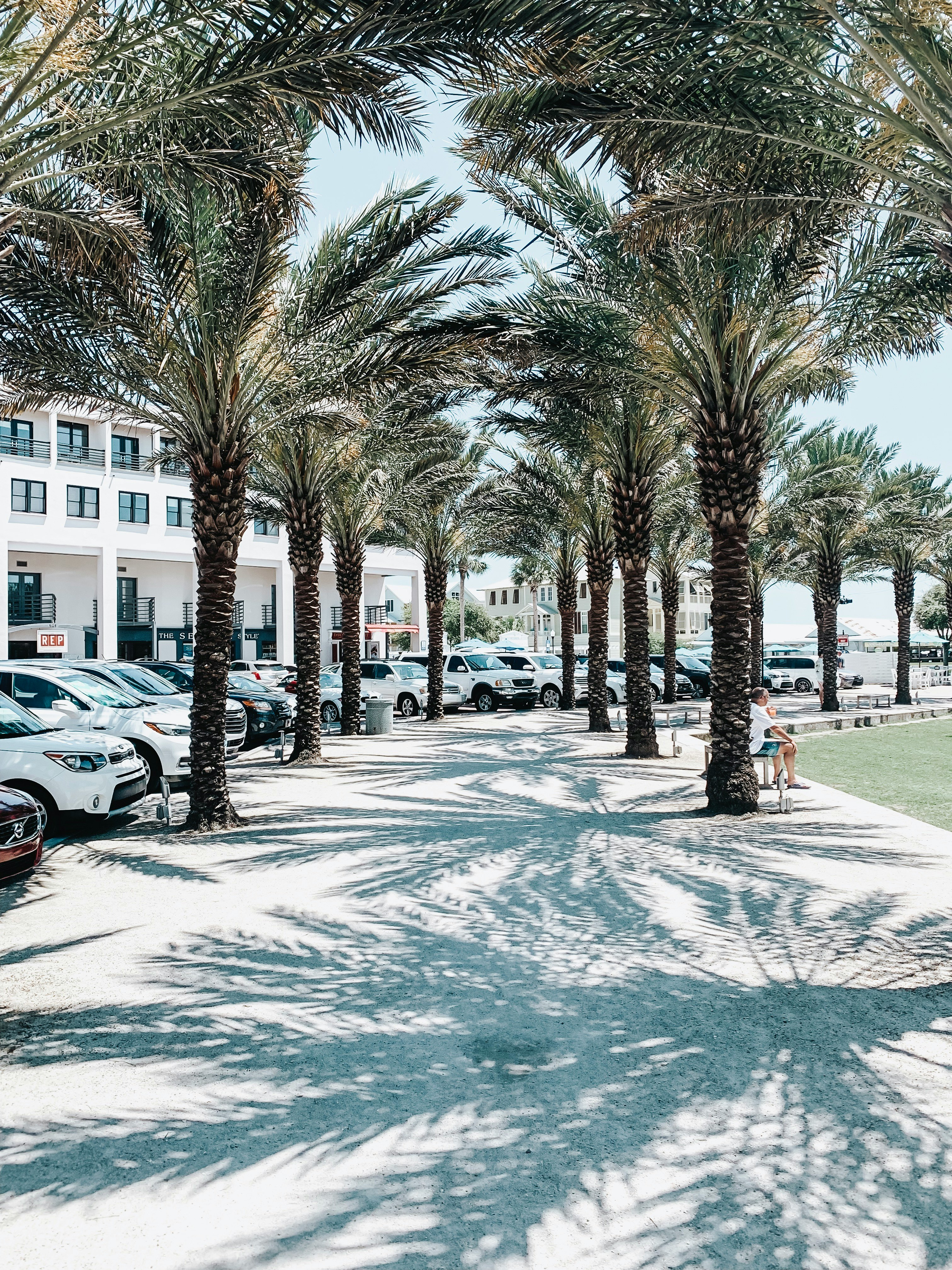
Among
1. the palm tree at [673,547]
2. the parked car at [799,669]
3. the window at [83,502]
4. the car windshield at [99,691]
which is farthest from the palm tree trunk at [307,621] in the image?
the parked car at [799,669]

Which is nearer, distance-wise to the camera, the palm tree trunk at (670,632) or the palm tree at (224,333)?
the palm tree at (224,333)

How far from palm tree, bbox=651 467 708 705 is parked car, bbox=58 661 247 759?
1332 centimetres

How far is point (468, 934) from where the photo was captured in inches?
265

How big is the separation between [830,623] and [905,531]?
4.22 metres

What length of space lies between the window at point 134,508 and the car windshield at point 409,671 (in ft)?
63.1

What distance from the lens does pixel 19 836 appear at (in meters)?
7.19

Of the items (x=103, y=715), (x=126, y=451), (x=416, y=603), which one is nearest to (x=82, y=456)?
(x=126, y=451)

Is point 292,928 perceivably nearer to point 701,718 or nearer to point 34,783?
point 34,783

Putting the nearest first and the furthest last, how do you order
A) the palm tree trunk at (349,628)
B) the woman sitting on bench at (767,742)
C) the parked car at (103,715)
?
the woman sitting on bench at (767,742)
the parked car at (103,715)
the palm tree trunk at (349,628)

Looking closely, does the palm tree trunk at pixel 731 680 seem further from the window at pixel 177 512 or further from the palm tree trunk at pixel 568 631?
the window at pixel 177 512

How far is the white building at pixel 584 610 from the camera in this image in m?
86.8

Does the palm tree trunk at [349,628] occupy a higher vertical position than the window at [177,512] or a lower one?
lower

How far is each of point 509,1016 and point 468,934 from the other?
150cm

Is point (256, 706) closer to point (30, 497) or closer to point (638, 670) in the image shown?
point (638, 670)
